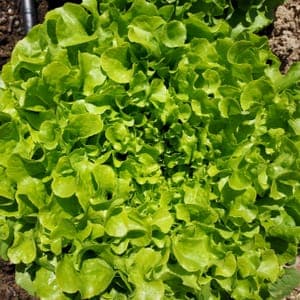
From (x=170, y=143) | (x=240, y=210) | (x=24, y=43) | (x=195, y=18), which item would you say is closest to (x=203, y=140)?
(x=170, y=143)

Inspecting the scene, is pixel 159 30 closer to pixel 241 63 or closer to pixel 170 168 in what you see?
pixel 241 63

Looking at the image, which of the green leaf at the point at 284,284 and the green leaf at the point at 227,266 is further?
the green leaf at the point at 284,284

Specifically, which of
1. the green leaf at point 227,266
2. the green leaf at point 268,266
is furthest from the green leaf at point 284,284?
the green leaf at point 227,266

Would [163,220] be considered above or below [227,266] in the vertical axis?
above

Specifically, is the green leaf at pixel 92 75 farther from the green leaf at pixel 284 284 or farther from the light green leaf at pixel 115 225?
the green leaf at pixel 284 284

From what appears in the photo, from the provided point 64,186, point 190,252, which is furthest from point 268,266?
point 64,186

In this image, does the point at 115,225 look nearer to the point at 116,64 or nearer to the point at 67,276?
the point at 67,276

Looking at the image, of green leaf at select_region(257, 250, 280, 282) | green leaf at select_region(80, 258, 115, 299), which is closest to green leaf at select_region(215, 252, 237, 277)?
green leaf at select_region(257, 250, 280, 282)

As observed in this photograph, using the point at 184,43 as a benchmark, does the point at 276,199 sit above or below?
below
